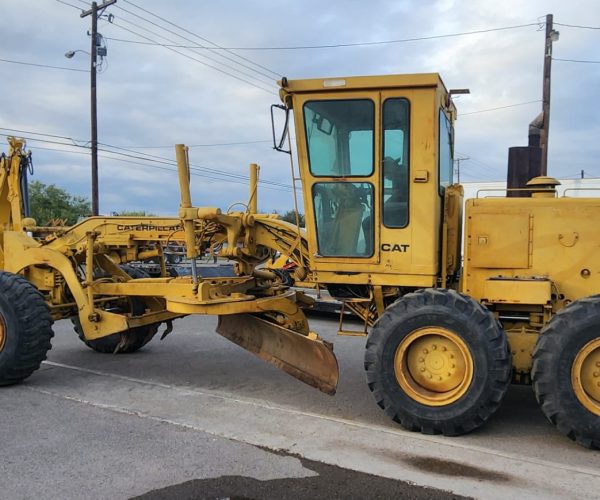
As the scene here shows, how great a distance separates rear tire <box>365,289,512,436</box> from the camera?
4.69 m

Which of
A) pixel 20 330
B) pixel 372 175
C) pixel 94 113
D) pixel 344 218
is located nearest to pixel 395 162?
pixel 372 175

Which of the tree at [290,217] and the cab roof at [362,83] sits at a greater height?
the cab roof at [362,83]

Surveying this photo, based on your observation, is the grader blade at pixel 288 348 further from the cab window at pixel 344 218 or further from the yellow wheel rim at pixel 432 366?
the cab window at pixel 344 218

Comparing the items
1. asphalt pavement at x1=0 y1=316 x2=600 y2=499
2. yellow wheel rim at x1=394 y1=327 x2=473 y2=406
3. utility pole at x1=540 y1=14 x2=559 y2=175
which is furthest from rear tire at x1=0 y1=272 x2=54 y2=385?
utility pole at x1=540 y1=14 x2=559 y2=175

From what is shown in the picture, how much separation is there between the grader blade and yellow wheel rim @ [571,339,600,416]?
6.66ft

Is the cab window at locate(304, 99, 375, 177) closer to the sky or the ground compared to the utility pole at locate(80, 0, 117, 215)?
closer to the ground

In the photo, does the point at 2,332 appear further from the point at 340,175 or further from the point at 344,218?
the point at 340,175

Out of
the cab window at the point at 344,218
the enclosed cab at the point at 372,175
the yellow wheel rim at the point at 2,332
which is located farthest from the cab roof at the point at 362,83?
the yellow wheel rim at the point at 2,332

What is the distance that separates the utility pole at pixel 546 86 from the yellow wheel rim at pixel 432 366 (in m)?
14.0

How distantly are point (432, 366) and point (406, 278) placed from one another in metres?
0.86

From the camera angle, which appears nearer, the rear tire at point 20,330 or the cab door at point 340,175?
the cab door at point 340,175

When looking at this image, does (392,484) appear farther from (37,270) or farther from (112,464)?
(37,270)

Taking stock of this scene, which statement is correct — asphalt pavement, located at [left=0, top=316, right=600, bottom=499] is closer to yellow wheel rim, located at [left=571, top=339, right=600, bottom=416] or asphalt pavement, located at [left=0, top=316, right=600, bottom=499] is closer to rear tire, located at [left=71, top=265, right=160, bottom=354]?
yellow wheel rim, located at [left=571, top=339, right=600, bottom=416]

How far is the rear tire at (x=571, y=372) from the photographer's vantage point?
4488 mm
